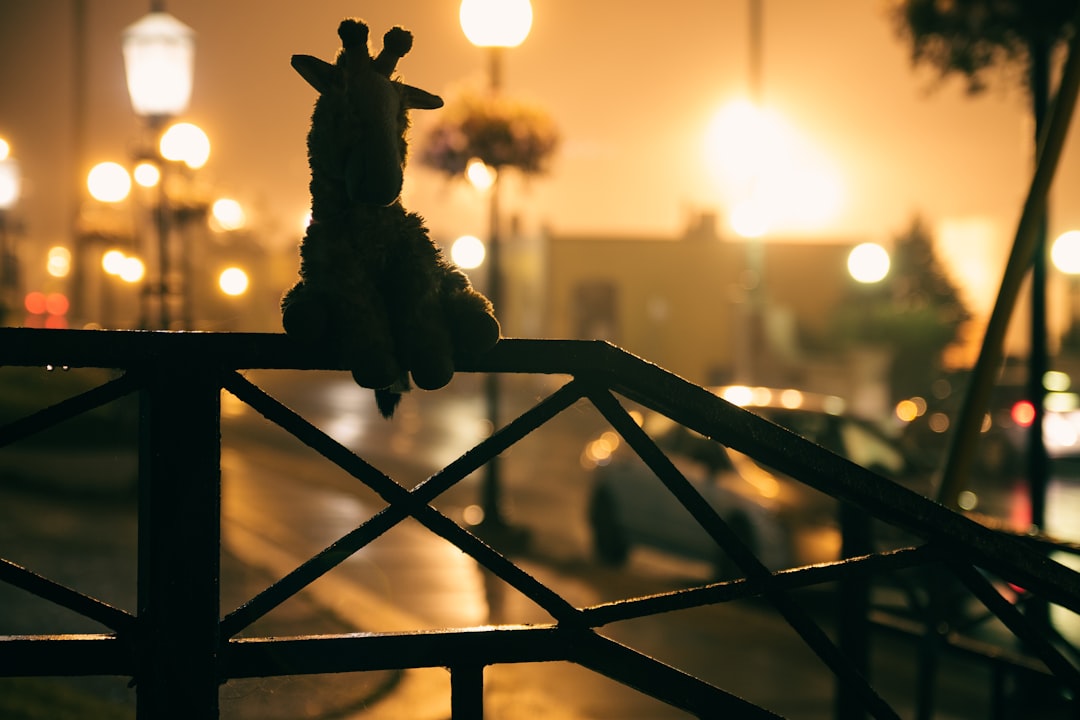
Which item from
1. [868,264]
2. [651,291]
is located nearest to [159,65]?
[868,264]

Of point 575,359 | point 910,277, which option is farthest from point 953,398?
point 910,277

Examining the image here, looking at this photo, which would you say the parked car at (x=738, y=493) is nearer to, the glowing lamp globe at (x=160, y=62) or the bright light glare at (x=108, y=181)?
the glowing lamp globe at (x=160, y=62)

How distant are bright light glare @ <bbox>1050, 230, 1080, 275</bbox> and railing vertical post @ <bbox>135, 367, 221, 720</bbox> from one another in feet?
49.7

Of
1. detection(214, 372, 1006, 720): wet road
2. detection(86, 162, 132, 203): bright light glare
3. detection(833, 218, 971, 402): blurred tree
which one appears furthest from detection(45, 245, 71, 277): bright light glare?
detection(214, 372, 1006, 720): wet road

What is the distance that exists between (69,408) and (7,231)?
2544cm

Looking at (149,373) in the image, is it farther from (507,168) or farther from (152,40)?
(152,40)

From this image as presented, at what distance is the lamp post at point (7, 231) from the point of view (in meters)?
22.0

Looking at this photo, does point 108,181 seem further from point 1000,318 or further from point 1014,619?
point 1014,619

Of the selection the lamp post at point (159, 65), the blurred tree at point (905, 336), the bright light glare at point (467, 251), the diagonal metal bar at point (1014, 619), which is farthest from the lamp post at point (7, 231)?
the diagonal metal bar at point (1014, 619)

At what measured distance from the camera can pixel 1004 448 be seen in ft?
72.3

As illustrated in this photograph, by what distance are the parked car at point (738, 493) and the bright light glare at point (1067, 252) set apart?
6.26 m

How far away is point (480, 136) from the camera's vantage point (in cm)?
1151

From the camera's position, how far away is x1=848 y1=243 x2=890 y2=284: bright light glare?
1961 centimetres

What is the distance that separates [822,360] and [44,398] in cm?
2639
